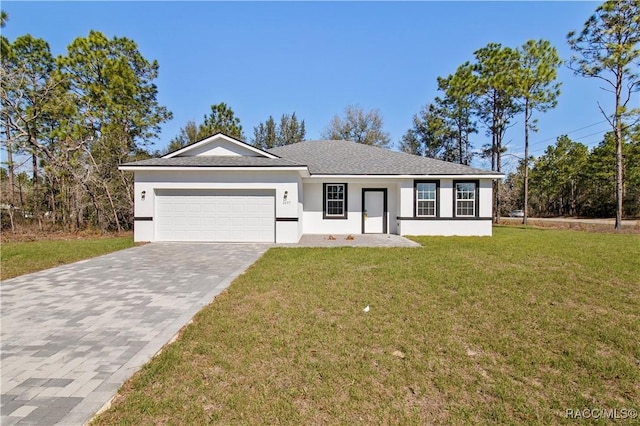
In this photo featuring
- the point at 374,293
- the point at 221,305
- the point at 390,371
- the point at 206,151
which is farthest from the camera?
the point at 206,151

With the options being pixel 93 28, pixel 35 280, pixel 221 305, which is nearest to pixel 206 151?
pixel 35 280

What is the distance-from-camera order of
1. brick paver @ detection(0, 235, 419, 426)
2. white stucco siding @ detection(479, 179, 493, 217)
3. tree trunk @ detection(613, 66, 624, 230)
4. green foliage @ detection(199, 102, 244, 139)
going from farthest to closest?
green foliage @ detection(199, 102, 244, 139)
tree trunk @ detection(613, 66, 624, 230)
white stucco siding @ detection(479, 179, 493, 217)
brick paver @ detection(0, 235, 419, 426)

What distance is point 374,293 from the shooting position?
5273 millimetres

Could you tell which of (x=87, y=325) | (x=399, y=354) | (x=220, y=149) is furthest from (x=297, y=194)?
(x=399, y=354)

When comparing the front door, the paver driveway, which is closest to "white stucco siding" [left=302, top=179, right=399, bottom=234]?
the front door

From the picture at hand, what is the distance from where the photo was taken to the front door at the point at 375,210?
14672 mm

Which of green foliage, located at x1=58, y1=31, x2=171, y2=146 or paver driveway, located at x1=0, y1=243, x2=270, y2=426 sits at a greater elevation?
green foliage, located at x1=58, y1=31, x2=171, y2=146

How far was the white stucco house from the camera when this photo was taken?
11672mm

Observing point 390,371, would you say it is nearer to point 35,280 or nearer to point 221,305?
point 221,305

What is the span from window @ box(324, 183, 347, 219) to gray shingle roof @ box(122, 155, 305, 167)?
3.22m

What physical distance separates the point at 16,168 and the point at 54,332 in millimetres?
19092

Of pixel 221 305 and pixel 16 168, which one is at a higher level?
pixel 16 168

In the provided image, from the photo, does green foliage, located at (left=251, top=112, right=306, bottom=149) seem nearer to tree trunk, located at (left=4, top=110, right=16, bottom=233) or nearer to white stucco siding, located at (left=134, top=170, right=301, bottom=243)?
tree trunk, located at (left=4, top=110, right=16, bottom=233)

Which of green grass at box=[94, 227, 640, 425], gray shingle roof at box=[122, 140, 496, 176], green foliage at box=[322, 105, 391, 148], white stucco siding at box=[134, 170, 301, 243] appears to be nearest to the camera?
green grass at box=[94, 227, 640, 425]
